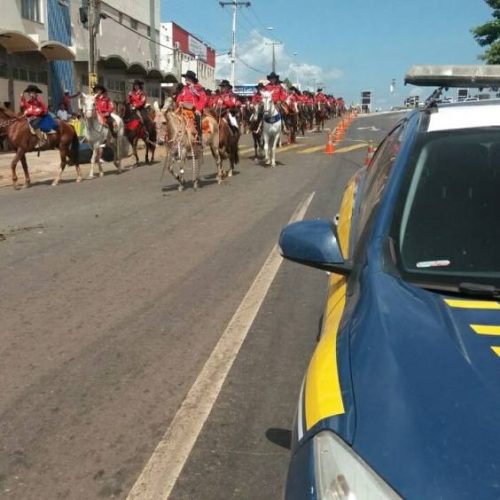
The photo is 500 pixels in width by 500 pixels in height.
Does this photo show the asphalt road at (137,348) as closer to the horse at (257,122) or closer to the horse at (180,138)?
the horse at (180,138)

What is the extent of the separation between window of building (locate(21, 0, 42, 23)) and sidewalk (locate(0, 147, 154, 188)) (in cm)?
821

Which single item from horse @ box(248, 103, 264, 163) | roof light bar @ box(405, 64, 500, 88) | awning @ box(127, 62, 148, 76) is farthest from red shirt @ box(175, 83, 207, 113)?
awning @ box(127, 62, 148, 76)

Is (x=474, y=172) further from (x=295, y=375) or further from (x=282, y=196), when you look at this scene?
(x=282, y=196)

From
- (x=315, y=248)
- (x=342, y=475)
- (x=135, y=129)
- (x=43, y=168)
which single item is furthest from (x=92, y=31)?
(x=342, y=475)

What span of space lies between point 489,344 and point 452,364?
0.17 metres

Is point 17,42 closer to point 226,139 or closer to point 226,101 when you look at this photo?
point 226,101

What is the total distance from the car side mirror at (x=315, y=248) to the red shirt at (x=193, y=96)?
40.3ft

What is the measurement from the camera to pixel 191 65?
6994cm

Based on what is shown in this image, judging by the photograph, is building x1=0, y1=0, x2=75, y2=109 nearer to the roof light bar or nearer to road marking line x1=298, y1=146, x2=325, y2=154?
road marking line x1=298, y1=146, x2=325, y2=154

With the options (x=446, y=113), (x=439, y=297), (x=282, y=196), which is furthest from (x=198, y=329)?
(x=282, y=196)

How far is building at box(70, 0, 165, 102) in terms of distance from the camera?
36125mm

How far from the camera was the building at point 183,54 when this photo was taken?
59156mm

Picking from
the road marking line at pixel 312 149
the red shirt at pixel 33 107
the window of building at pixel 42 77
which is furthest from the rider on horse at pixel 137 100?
the window of building at pixel 42 77

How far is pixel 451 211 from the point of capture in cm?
285
